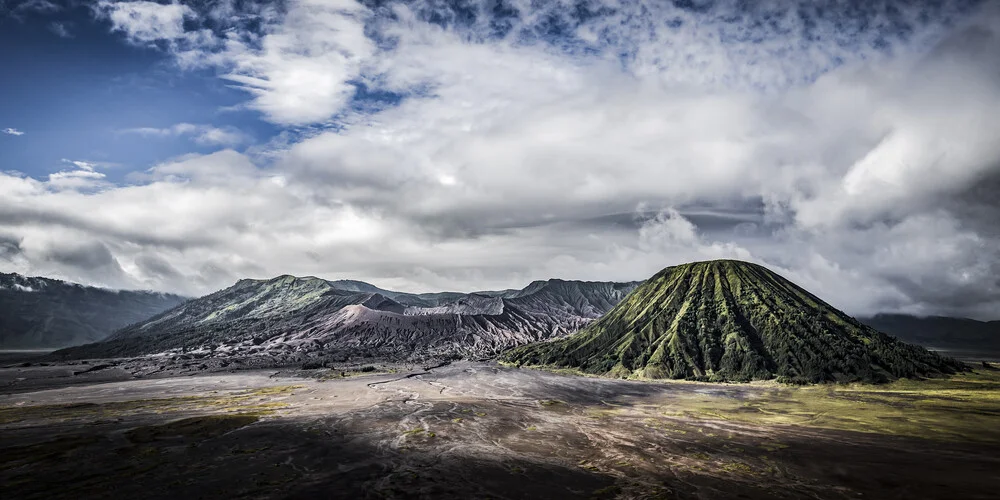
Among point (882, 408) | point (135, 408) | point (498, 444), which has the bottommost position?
point (135, 408)

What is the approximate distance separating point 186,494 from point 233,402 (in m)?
67.2

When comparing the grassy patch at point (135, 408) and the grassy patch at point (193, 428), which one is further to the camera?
the grassy patch at point (135, 408)

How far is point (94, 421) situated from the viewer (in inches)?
2958

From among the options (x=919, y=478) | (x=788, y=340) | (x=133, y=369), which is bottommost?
(x=133, y=369)

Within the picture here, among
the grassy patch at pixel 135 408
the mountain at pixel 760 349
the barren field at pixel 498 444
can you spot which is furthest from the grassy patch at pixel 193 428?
the mountain at pixel 760 349

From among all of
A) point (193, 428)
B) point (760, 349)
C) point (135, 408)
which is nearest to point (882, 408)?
point (760, 349)

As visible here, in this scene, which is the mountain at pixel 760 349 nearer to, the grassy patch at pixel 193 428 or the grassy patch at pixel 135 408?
the grassy patch at pixel 135 408

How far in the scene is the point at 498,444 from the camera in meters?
63.8

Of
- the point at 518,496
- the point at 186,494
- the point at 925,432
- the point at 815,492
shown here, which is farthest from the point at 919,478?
the point at 186,494

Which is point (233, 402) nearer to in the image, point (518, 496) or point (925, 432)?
point (518, 496)

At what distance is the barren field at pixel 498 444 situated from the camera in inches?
1774

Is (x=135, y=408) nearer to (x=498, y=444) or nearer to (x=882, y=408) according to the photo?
(x=498, y=444)

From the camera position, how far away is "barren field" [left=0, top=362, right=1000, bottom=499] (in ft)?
148

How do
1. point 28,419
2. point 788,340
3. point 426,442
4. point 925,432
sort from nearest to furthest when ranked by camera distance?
point 426,442
point 925,432
point 28,419
point 788,340
